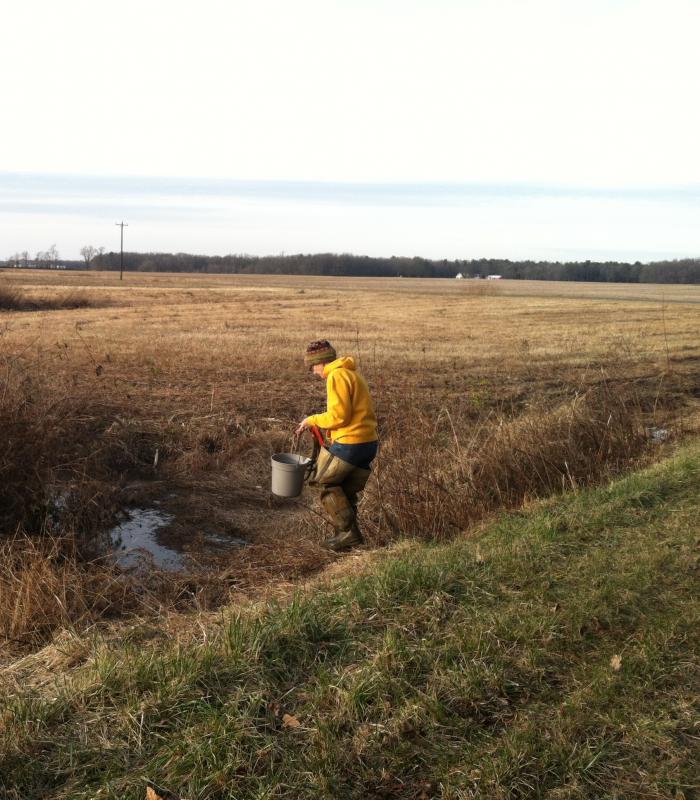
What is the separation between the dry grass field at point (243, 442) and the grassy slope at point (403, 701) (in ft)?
5.35

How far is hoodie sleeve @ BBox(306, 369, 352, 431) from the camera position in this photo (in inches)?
256

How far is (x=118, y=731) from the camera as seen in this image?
3.52 m

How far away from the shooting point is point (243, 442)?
11242 mm

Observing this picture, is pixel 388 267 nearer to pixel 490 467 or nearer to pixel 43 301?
pixel 43 301

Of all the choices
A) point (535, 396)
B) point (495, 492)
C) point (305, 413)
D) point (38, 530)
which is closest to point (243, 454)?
point (305, 413)

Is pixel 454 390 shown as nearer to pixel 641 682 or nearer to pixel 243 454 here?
pixel 243 454

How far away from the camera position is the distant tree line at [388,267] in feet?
302

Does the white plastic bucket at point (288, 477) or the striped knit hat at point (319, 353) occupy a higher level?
the striped knit hat at point (319, 353)

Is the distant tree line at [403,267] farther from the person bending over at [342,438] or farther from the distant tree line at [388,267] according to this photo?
the person bending over at [342,438]

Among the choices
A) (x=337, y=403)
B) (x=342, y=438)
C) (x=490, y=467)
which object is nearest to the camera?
(x=337, y=403)

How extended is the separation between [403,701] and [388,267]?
119 metres

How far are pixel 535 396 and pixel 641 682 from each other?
10.4 metres

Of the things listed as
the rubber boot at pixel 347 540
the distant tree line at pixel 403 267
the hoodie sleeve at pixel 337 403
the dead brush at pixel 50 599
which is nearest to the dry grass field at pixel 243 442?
the dead brush at pixel 50 599

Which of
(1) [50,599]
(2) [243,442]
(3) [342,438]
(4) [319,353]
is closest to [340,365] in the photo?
(4) [319,353]
